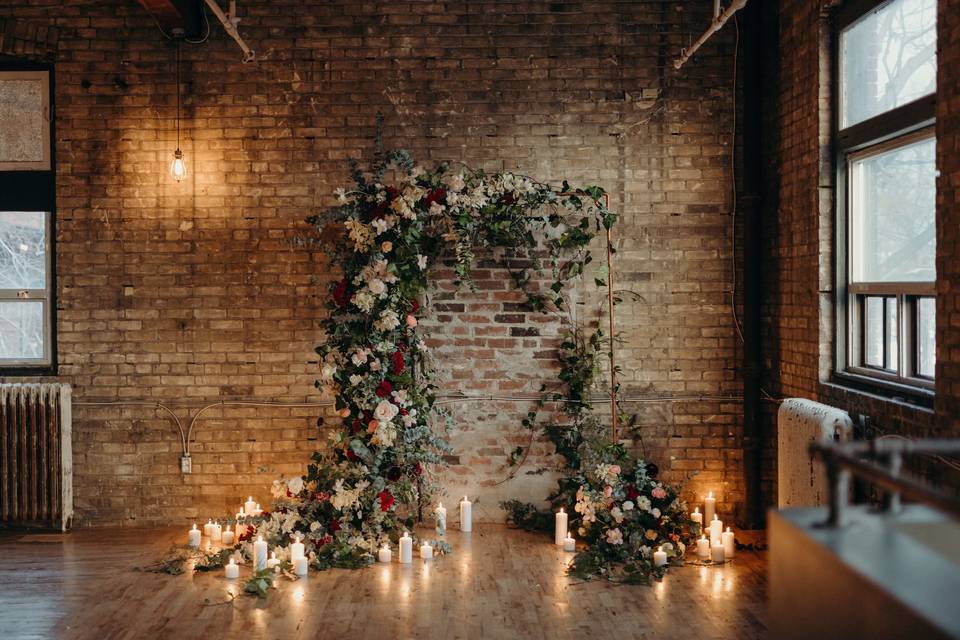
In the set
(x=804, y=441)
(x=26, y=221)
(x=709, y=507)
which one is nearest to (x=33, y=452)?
(x=26, y=221)

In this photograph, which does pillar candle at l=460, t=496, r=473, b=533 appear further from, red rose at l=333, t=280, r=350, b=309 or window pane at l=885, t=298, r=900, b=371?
window pane at l=885, t=298, r=900, b=371

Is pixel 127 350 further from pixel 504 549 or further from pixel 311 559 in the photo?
pixel 504 549

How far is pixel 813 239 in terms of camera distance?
4.75 m

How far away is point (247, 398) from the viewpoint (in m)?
5.64

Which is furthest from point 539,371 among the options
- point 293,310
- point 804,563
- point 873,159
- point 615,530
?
point 804,563

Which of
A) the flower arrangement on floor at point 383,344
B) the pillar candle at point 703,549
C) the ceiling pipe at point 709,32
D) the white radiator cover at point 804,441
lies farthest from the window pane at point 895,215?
the pillar candle at point 703,549

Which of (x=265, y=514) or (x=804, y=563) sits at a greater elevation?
(x=804, y=563)

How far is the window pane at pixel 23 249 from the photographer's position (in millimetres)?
5688

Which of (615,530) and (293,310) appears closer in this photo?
(615,530)

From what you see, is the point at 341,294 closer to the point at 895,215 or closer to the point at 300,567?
the point at 300,567

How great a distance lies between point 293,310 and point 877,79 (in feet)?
13.0

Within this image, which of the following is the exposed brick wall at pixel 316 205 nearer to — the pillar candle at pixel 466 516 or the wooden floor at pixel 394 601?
the pillar candle at pixel 466 516

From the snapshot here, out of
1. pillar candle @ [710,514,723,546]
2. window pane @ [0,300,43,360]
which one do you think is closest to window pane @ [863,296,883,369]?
pillar candle @ [710,514,723,546]

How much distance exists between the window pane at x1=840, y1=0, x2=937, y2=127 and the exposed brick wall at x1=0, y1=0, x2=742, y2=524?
1.12m
